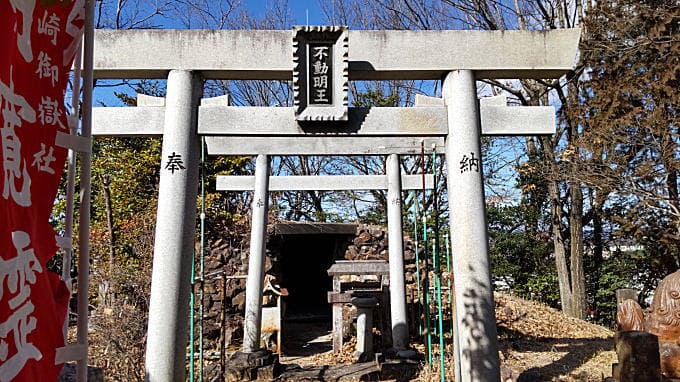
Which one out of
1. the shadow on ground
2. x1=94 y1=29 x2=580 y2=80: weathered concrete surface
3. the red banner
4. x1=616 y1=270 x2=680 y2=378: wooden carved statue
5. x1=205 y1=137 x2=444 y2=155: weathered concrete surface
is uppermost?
x1=94 y1=29 x2=580 y2=80: weathered concrete surface

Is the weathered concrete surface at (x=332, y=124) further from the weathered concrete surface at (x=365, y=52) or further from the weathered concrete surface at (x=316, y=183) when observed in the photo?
the weathered concrete surface at (x=316, y=183)

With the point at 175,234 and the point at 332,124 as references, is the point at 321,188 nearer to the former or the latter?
the point at 332,124

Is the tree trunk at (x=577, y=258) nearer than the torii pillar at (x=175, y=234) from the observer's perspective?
No

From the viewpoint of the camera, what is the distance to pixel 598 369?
7.00 metres

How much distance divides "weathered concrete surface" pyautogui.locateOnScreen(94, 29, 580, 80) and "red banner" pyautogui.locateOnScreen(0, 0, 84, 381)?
321 cm

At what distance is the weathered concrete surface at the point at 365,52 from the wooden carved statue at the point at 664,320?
307 cm

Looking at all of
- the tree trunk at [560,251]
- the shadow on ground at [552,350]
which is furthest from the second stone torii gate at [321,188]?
the tree trunk at [560,251]

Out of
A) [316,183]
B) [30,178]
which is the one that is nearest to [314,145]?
[316,183]

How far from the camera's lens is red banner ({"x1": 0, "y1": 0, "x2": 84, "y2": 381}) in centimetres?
156

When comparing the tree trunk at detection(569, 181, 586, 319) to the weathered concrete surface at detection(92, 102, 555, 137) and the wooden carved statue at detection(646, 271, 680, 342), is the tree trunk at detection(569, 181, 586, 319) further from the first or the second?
the weathered concrete surface at detection(92, 102, 555, 137)

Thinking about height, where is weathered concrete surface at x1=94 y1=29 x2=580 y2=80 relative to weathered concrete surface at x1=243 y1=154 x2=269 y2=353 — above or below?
above

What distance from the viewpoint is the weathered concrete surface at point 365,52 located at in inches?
199

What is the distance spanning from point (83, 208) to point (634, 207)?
462 inches

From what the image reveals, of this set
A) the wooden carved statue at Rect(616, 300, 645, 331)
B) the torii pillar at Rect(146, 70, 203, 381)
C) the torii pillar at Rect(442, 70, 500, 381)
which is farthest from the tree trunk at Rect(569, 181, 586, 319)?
the torii pillar at Rect(146, 70, 203, 381)
